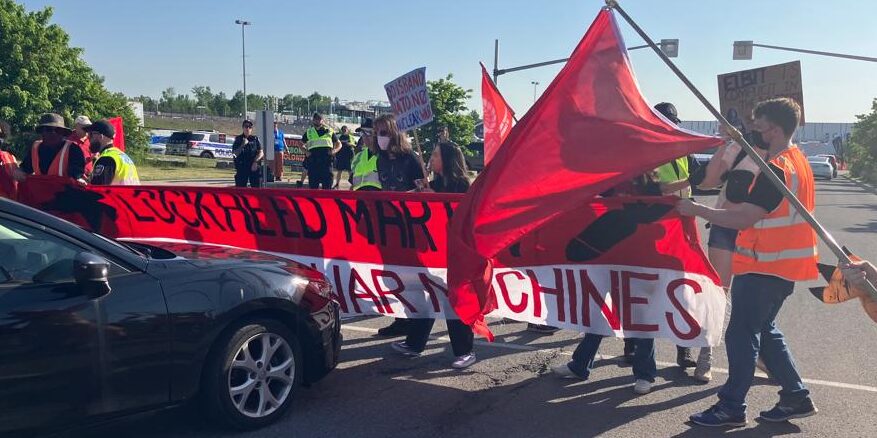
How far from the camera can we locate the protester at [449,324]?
18.3ft

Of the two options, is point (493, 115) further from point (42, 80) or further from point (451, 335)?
point (42, 80)

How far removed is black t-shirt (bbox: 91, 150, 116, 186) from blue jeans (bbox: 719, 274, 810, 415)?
5.69 m

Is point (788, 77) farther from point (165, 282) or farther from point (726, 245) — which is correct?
point (165, 282)

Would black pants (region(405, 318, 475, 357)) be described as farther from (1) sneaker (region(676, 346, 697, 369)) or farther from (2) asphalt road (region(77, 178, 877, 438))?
(1) sneaker (region(676, 346, 697, 369))

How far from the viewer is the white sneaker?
5.08m

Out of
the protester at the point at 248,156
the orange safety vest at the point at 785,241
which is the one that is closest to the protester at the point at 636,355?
the orange safety vest at the point at 785,241

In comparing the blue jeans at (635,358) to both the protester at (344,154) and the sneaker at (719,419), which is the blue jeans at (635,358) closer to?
the sneaker at (719,419)

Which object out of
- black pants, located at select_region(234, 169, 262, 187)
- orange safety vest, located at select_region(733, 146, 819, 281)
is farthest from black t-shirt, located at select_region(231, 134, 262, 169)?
orange safety vest, located at select_region(733, 146, 819, 281)

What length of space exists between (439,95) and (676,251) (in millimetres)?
25244

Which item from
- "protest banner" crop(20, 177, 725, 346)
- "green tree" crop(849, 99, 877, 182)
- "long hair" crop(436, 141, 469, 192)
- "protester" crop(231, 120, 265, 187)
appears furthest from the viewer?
"green tree" crop(849, 99, 877, 182)

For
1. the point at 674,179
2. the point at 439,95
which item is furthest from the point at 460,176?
the point at 439,95

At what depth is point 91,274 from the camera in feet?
11.4

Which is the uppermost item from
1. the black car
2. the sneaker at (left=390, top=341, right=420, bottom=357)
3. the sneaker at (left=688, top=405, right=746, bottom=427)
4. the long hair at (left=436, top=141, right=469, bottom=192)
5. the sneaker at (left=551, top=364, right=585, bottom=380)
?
the long hair at (left=436, top=141, right=469, bottom=192)

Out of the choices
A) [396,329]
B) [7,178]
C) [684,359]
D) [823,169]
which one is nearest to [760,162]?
[684,359]
